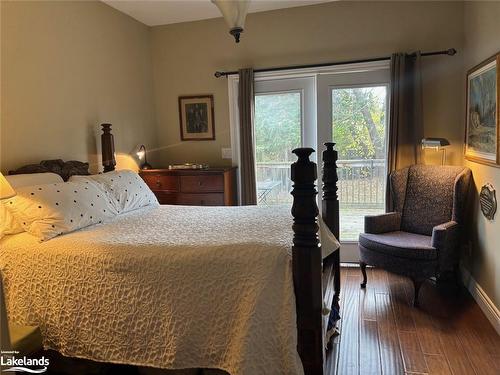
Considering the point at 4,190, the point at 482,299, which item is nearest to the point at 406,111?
the point at 482,299

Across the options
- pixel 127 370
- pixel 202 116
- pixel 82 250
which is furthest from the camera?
pixel 202 116

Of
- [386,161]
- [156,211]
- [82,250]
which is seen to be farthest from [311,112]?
[82,250]

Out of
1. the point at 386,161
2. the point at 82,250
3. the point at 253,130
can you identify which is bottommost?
the point at 82,250

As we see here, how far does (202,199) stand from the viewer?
372 centimetres

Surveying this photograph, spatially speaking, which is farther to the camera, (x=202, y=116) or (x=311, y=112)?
(x=202, y=116)

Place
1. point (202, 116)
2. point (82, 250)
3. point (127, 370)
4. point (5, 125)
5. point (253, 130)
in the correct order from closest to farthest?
point (82, 250) → point (127, 370) → point (5, 125) → point (253, 130) → point (202, 116)

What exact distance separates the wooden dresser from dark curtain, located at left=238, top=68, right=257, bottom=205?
0.17 metres

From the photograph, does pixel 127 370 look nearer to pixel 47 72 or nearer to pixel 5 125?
pixel 5 125

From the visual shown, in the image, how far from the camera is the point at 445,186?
3.16 metres

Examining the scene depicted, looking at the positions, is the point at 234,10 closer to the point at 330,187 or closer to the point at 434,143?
the point at 330,187

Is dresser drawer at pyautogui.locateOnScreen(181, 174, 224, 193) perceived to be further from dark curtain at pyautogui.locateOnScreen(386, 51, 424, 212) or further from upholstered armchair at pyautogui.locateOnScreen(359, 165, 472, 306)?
dark curtain at pyautogui.locateOnScreen(386, 51, 424, 212)

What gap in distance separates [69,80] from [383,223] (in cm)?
299

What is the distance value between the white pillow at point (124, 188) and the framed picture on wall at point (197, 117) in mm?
1249

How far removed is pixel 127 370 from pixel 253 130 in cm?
249
